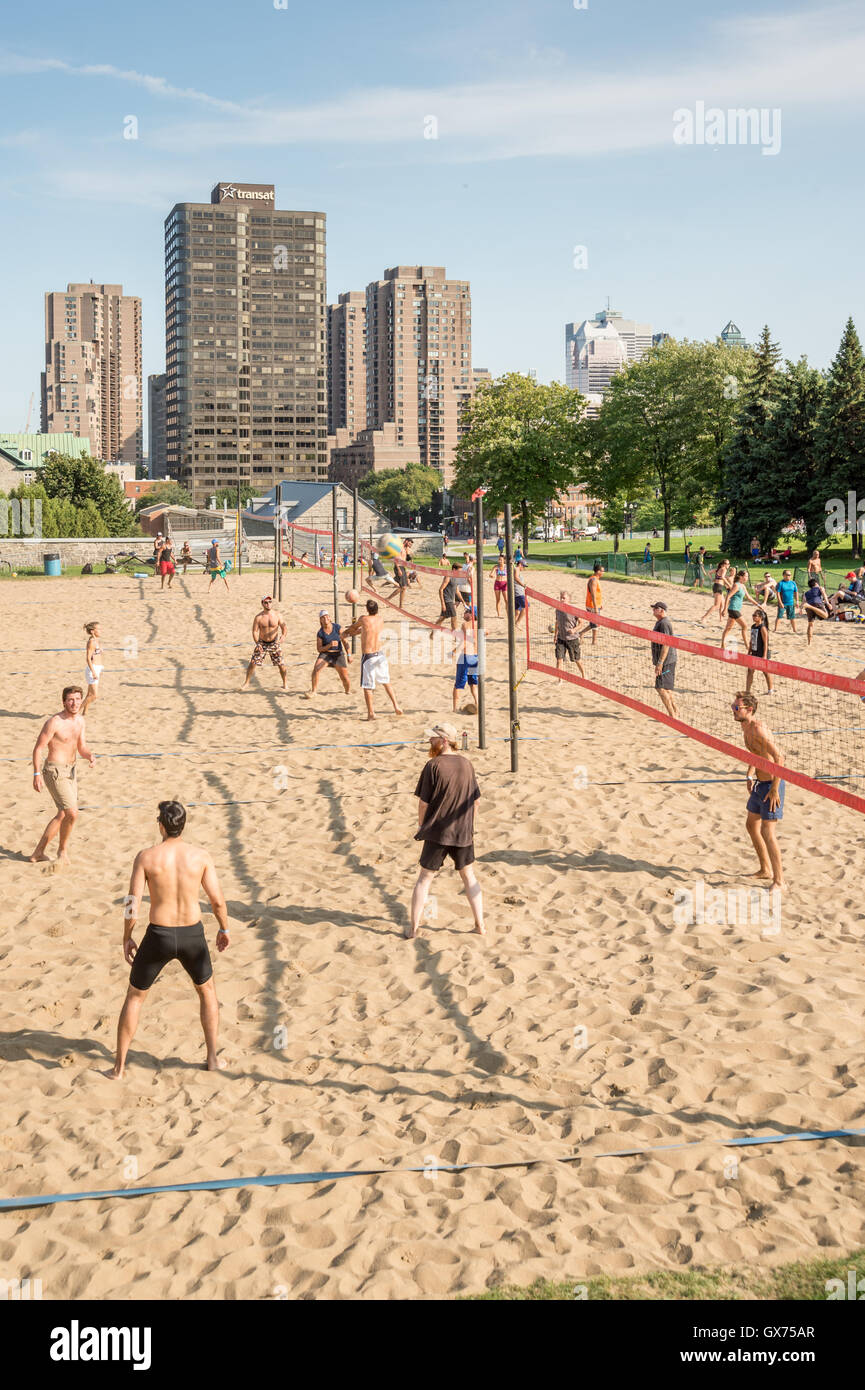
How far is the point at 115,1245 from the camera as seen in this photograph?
4730 millimetres

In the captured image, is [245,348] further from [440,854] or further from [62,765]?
[440,854]

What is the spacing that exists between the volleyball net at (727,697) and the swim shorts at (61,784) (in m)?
5.59

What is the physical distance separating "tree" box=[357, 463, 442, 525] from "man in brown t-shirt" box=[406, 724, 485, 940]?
13945 cm

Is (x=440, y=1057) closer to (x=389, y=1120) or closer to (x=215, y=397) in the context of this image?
(x=389, y=1120)

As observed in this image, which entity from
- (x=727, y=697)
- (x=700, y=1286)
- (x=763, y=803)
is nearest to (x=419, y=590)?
(x=727, y=697)

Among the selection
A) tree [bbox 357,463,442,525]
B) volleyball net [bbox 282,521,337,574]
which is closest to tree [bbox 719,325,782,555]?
volleyball net [bbox 282,521,337,574]

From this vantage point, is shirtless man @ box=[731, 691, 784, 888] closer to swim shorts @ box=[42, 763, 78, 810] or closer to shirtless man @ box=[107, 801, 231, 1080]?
shirtless man @ box=[107, 801, 231, 1080]

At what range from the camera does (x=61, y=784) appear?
9203 millimetres

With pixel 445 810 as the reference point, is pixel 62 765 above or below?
above

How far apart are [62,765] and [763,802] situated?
19.1 ft

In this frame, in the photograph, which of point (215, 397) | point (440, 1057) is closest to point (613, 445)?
point (440, 1057)

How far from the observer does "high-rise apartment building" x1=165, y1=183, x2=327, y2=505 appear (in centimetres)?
15975

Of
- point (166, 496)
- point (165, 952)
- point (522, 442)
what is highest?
point (166, 496)
